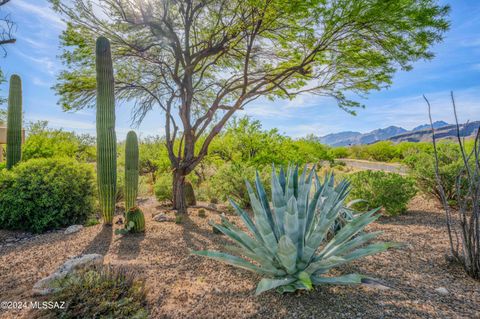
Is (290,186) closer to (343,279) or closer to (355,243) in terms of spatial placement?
(355,243)

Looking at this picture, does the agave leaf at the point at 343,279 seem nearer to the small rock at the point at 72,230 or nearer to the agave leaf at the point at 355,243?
the agave leaf at the point at 355,243

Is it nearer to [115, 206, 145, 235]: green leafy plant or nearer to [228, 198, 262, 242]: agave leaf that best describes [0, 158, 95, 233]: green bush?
[115, 206, 145, 235]: green leafy plant

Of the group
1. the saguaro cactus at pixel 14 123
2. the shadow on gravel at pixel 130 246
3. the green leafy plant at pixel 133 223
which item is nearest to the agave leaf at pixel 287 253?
the shadow on gravel at pixel 130 246

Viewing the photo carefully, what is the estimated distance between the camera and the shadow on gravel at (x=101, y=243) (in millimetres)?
4043

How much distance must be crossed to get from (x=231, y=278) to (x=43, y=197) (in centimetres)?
510

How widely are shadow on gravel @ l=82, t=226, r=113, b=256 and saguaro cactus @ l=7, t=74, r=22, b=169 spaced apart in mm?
5316

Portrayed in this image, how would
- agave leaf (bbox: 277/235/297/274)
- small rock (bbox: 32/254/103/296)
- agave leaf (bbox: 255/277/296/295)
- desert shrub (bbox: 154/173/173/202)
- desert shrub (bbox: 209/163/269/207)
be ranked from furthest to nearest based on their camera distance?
desert shrub (bbox: 154/173/173/202) < desert shrub (bbox: 209/163/269/207) < small rock (bbox: 32/254/103/296) < agave leaf (bbox: 277/235/297/274) < agave leaf (bbox: 255/277/296/295)

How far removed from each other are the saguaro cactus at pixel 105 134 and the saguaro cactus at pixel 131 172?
1.12 feet

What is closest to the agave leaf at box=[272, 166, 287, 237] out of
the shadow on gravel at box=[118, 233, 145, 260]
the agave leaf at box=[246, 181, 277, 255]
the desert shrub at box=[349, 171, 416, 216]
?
the agave leaf at box=[246, 181, 277, 255]

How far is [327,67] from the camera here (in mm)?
7277

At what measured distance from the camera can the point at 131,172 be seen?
622 centimetres

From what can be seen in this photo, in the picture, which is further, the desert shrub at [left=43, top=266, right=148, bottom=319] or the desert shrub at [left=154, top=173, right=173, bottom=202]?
the desert shrub at [left=154, top=173, right=173, bottom=202]

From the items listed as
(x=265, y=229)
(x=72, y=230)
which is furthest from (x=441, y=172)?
(x=72, y=230)

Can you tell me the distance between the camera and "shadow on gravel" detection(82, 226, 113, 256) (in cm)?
404
